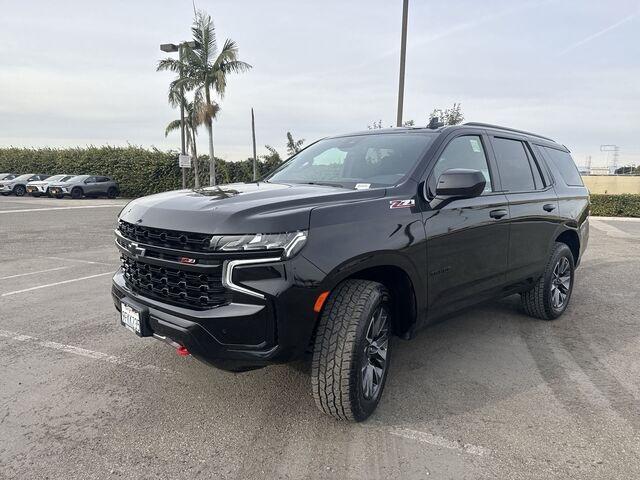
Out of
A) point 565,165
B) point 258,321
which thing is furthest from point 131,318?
point 565,165

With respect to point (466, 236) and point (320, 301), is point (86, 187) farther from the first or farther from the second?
point (320, 301)

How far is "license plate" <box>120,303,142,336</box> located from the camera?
281cm

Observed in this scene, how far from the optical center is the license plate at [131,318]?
2807mm

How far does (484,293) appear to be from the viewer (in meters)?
3.79

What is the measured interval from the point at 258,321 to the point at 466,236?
1.78 metres

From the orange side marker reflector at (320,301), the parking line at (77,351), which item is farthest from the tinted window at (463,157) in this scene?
the parking line at (77,351)

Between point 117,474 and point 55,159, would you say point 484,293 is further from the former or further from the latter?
point 55,159

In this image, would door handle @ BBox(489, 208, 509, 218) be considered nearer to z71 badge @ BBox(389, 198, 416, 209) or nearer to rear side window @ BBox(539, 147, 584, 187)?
z71 badge @ BBox(389, 198, 416, 209)

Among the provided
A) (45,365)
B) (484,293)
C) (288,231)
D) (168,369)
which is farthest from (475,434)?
(45,365)

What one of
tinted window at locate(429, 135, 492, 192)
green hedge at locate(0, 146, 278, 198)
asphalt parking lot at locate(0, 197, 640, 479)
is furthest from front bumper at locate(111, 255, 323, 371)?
green hedge at locate(0, 146, 278, 198)

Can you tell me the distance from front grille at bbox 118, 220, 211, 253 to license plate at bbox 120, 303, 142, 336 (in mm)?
426

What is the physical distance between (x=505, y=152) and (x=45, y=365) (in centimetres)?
418

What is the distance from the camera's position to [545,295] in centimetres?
472

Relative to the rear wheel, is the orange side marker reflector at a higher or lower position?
higher
